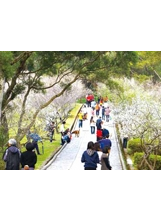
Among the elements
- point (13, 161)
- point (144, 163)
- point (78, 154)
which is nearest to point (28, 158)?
point (13, 161)

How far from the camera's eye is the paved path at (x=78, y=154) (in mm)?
9164

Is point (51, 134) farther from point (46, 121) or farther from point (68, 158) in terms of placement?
point (68, 158)

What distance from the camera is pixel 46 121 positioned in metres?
12.2

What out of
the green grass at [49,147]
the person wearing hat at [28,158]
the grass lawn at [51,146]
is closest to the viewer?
the person wearing hat at [28,158]

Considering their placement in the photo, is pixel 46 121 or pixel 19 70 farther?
pixel 46 121

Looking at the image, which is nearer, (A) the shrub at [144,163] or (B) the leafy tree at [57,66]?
(A) the shrub at [144,163]

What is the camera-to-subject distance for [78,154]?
10.6 metres

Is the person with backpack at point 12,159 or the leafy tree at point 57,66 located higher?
the leafy tree at point 57,66

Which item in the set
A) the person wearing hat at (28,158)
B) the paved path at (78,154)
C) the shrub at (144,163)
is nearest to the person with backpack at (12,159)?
the person wearing hat at (28,158)

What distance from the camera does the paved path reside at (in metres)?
9.16

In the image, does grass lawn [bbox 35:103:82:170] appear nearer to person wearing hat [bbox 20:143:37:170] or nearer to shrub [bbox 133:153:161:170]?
shrub [bbox 133:153:161:170]

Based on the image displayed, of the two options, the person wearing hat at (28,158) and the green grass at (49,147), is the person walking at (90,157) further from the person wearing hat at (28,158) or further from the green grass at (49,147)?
the green grass at (49,147)
